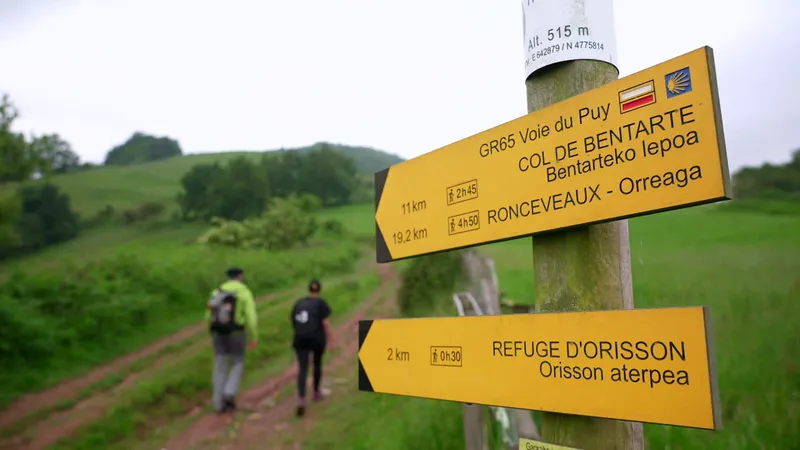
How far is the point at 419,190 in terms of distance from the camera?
233cm

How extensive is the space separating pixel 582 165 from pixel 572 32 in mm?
524

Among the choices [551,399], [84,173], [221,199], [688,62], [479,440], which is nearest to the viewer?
[688,62]

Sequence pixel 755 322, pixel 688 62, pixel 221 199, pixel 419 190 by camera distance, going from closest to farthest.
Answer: pixel 688 62 < pixel 419 190 < pixel 755 322 < pixel 221 199

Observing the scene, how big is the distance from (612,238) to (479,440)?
2.28 meters

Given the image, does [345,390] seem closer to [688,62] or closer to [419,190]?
[419,190]

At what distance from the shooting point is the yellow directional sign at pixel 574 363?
4.68 ft

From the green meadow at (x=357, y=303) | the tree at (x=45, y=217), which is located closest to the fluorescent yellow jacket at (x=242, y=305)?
the green meadow at (x=357, y=303)

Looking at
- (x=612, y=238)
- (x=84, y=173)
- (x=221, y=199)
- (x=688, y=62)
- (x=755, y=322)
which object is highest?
(x=84, y=173)

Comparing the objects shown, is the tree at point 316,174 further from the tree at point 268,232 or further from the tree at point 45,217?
the tree at point 45,217

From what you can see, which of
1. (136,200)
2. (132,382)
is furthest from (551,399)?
(136,200)

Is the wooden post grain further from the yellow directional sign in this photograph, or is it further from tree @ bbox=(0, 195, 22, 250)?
tree @ bbox=(0, 195, 22, 250)

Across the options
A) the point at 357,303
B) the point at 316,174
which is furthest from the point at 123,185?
the point at 357,303

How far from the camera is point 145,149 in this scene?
75250mm

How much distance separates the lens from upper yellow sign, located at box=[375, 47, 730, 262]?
58.0 inches
